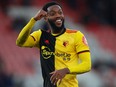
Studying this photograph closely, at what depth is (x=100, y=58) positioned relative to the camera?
16.3m

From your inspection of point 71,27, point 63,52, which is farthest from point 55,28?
point 71,27

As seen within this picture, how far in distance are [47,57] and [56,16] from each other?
0.54 m

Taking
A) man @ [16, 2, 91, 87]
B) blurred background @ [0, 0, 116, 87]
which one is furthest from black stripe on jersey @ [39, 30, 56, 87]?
blurred background @ [0, 0, 116, 87]

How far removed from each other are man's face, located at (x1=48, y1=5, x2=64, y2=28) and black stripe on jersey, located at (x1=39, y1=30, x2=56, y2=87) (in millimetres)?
226

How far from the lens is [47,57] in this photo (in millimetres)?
6891

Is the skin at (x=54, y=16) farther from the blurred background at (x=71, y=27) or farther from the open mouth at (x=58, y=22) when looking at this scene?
the blurred background at (x=71, y=27)

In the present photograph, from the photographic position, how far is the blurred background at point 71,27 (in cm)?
1480

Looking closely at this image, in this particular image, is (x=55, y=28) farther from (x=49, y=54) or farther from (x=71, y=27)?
(x=71, y=27)

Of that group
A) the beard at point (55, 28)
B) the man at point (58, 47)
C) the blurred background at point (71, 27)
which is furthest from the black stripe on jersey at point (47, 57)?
the blurred background at point (71, 27)

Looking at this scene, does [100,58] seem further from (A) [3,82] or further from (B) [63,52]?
(B) [63,52]

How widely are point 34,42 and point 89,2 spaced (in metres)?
10.3

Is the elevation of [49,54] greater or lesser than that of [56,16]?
lesser

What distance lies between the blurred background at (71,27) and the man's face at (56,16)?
24.2 ft

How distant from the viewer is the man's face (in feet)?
22.1
